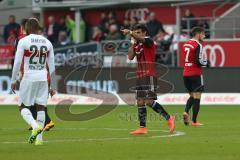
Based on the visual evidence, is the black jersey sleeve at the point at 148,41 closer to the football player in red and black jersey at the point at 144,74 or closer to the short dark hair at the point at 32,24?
the football player in red and black jersey at the point at 144,74

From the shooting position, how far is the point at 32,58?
49.7 ft

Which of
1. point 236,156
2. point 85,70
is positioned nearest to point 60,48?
point 85,70

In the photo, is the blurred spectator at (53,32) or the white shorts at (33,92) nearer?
the white shorts at (33,92)

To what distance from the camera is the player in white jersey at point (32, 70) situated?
49.4ft

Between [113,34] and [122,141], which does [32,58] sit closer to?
[122,141]

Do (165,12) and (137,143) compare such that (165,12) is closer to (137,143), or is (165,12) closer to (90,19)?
(90,19)

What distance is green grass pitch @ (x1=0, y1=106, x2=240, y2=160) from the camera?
13.3 meters

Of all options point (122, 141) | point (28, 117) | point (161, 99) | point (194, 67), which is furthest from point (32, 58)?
point (161, 99)

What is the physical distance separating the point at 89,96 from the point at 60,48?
17.4 feet

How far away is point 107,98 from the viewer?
29.4 m

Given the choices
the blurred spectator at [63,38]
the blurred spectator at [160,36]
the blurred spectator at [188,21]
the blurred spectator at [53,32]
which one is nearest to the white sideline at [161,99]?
the blurred spectator at [160,36]

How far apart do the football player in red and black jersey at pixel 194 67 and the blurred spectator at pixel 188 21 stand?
1184cm

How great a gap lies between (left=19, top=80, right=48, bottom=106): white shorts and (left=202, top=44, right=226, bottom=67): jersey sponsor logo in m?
17.2

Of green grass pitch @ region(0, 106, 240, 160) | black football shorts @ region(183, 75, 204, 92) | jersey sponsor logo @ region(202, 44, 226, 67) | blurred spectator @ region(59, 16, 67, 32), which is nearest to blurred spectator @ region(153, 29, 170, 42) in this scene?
jersey sponsor logo @ region(202, 44, 226, 67)
